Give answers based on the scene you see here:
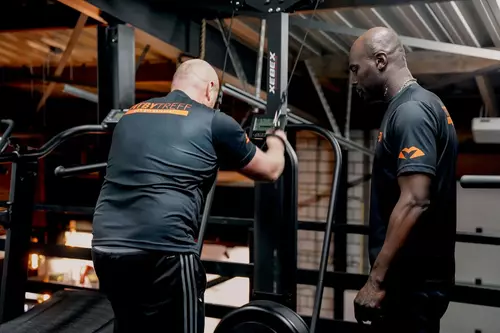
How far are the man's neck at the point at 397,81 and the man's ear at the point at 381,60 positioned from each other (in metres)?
0.05

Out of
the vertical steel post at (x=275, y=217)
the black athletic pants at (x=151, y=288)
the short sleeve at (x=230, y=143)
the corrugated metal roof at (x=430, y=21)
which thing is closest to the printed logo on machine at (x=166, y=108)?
the short sleeve at (x=230, y=143)

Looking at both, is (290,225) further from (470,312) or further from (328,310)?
(328,310)

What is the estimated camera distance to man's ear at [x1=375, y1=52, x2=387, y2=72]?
2.07 metres

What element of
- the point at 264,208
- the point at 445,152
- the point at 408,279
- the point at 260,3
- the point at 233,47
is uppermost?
the point at 233,47

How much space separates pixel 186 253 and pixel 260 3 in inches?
57.7

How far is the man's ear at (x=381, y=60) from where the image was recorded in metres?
2.07

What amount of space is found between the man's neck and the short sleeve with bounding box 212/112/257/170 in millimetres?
607

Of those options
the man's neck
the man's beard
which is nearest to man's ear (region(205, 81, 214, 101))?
the man's beard

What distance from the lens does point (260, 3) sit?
2.88m

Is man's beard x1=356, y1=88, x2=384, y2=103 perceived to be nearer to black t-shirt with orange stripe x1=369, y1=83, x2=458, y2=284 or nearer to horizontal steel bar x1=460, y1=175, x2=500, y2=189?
black t-shirt with orange stripe x1=369, y1=83, x2=458, y2=284

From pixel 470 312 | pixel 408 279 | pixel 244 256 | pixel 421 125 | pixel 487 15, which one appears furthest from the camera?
pixel 244 256

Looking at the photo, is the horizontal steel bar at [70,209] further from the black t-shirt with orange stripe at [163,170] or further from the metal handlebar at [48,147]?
the black t-shirt with orange stripe at [163,170]

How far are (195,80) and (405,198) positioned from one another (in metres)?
1.06

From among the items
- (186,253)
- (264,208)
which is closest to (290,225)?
(264,208)
